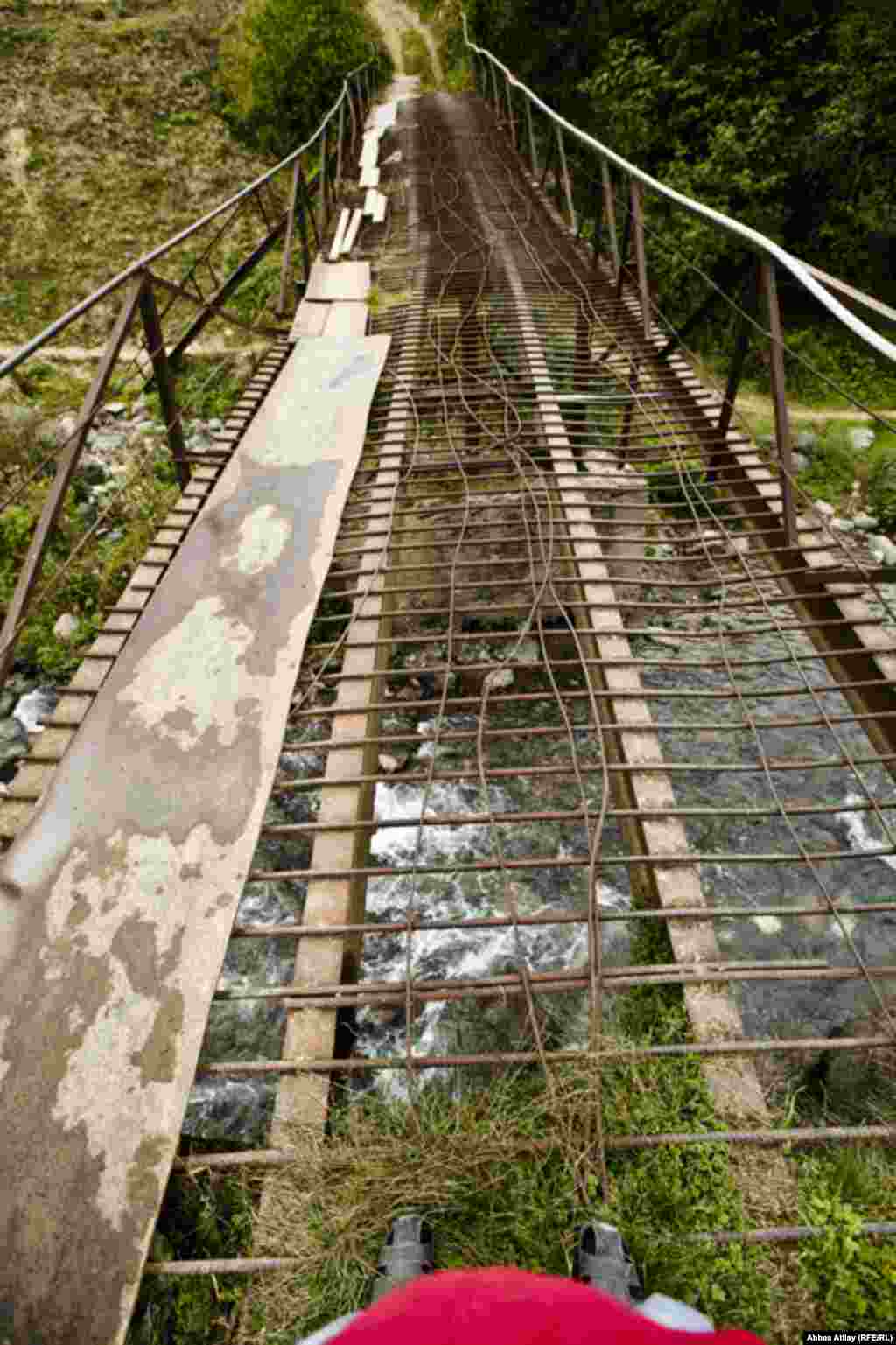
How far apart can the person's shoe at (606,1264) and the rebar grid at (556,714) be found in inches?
6.8

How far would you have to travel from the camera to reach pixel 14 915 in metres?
2.04

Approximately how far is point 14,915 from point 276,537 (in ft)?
6.65

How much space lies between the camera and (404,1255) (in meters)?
1.40

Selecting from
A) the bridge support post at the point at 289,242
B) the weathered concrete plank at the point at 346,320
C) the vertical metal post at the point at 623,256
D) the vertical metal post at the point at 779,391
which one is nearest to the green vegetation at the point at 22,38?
the bridge support post at the point at 289,242

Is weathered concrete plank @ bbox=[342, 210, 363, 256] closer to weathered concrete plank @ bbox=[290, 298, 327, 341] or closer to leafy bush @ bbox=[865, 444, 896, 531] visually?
weathered concrete plank @ bbox=[290, 298, 327, 341]

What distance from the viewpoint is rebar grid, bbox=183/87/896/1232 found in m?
2.07

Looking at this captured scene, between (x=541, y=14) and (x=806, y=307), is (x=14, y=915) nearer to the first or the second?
Result: (x=806, y=307)

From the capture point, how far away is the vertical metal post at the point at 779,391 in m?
3.01

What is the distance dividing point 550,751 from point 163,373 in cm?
396

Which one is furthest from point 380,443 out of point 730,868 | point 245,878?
point 730,868

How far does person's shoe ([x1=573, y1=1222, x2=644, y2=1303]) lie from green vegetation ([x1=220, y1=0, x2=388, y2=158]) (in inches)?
688

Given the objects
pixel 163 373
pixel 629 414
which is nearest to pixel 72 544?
pixel 163 373

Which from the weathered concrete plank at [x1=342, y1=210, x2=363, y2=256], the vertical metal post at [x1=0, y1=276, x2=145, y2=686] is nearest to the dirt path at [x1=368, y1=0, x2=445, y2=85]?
the weathered concrete plank at [x1=342, y1=210, x2=363, y2=256]

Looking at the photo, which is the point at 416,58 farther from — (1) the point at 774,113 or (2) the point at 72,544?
(2) the point at 72,544
